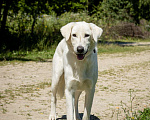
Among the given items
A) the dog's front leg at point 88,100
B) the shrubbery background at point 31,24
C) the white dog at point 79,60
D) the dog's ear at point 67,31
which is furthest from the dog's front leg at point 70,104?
the shrubbery background at point 31,24

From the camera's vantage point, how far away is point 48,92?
21.9 ft

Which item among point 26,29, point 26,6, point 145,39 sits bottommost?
point 145,39

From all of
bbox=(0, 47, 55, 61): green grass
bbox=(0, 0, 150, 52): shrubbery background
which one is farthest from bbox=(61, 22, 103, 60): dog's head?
bbox=(0, 0, 150, 52): shrubbery background

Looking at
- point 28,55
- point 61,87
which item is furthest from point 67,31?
point 28,55

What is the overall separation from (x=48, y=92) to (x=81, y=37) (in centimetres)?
309

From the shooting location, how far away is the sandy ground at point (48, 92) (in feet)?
16.4

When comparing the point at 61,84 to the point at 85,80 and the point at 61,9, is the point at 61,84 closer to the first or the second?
the point at 85,80

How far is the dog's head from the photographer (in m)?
3.79

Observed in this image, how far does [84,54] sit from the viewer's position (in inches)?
153

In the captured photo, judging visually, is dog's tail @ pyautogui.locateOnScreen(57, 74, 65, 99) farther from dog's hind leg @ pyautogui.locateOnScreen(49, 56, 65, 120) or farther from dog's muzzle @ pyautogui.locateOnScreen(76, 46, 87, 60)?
dog's muzzle @ pyautogui.locateOnScreen(76, 46, 87, 60)

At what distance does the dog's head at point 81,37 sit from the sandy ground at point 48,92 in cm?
88

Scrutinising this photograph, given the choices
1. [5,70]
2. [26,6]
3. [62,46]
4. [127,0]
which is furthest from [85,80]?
[127,0]

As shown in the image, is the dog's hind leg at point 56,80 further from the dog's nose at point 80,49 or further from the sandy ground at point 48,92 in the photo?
the dog's nose at point 80,49

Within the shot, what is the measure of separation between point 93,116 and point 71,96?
94 cm
